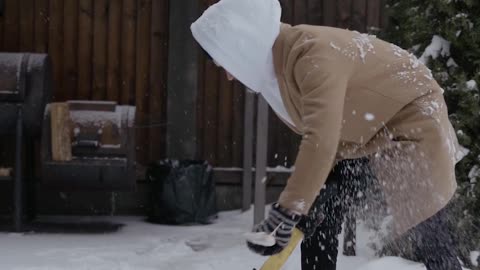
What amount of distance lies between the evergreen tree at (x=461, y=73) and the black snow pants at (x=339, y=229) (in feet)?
4.48

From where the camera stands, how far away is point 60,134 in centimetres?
562

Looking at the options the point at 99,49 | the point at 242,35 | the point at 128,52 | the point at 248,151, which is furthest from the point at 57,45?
the point at 242,35

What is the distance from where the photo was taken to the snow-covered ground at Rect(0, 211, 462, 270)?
4.80m

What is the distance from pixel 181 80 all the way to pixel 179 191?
3.03 feet

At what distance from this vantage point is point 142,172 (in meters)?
6.70

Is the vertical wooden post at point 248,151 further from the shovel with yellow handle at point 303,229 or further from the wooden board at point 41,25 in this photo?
the shovel with yellow handle at point 303,229

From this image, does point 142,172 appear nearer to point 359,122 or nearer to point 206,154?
point 206,154

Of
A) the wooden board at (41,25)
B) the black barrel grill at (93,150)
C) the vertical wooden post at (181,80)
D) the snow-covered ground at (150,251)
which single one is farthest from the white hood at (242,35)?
the wooden board at (41,25)

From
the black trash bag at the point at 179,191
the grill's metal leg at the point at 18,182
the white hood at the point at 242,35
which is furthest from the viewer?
the black trash bag at the point at 179,191

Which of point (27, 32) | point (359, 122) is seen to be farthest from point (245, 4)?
point (27, 32)

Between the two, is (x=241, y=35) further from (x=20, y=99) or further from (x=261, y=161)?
(x=20, y=99)

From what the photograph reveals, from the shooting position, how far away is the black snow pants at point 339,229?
2.72 metres

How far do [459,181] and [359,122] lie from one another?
6.65 ft

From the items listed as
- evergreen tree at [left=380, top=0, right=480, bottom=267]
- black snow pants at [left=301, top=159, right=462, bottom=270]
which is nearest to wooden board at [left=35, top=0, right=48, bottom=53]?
evergreen tree at [left=380, top=0, right=480, bottom=267]
